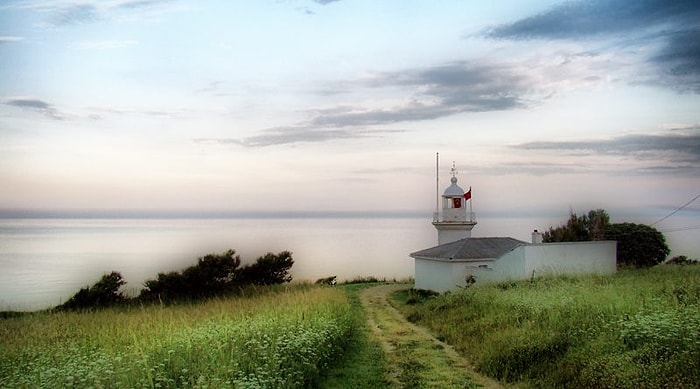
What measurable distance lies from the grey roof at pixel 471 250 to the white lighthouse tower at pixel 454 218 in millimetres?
2271

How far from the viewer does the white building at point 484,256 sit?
2334 cm

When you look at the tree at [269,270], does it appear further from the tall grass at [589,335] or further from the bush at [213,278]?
the tall grass at [589,335]

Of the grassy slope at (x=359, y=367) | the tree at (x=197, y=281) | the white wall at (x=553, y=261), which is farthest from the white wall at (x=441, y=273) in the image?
the grassy slope at (x=359, y=367)

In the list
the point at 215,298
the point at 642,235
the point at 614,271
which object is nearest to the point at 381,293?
the point at 215,298

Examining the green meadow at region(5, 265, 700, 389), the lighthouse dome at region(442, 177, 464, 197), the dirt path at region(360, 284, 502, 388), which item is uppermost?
the lighthouse dome at region(442, 177, 464, 197)

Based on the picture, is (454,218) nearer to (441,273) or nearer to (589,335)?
(441,273)

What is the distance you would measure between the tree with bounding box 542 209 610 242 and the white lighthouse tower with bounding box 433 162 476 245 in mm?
5188

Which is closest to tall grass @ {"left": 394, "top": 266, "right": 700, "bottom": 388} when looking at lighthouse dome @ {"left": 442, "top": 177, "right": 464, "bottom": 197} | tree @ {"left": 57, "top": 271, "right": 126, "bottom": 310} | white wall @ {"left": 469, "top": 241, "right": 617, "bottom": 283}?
white wall @ {"left": 469, "top": 241, "right": 617, "bottom": 283}

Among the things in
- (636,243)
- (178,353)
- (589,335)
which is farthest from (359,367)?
(636,243)

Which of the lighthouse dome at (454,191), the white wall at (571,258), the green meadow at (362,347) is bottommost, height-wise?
the green meadow at (362,347)

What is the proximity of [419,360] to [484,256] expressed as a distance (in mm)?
15215

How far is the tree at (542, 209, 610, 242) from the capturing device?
102 ft

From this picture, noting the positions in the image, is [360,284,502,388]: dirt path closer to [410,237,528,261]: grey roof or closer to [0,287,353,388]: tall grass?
[0,287,353,388]: tall grass

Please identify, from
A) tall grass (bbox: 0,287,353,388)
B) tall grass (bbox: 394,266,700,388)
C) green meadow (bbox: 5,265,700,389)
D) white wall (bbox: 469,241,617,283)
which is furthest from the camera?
white wall (bbox: 469,241,617,283)
